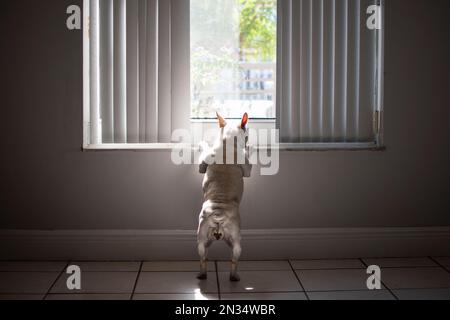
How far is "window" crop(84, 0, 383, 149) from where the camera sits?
Result: 3369mm

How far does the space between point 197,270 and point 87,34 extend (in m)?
1.34

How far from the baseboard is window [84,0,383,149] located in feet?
1.54

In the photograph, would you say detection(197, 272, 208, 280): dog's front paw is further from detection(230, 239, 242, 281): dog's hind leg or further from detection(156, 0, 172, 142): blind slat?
detection(156, 0, 172, 142): blind slat

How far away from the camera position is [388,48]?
136 inches

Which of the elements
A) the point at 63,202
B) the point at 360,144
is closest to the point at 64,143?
the point at 63,202

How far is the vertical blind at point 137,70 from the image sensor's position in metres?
3.36

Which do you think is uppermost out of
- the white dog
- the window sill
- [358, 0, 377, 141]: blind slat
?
[358, 0, 377, 141]: blind slat

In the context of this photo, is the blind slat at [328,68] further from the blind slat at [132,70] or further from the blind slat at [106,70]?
the blind slat at [106,70]

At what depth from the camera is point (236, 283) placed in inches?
120

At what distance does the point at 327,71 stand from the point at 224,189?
0.89 m

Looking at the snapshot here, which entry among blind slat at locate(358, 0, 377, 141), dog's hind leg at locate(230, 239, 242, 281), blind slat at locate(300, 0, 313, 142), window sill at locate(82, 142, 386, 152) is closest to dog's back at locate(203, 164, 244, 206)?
dog's hind leg at locate(230, 239, 242, 281)

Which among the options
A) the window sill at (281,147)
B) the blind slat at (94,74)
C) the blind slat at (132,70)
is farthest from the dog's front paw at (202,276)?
the blind slat at (94,74)

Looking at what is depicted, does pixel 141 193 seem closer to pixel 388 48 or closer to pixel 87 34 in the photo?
pixel 87 34

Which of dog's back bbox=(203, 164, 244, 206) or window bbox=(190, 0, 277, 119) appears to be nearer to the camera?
dog's back bbox=(203, 164, 244, 206)
